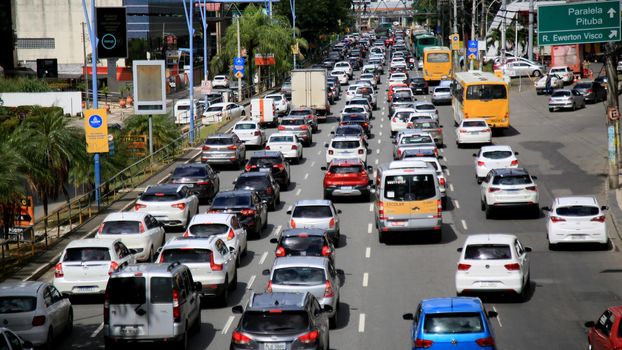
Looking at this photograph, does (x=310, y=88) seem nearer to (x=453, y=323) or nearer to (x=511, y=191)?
(x=511, y=191)

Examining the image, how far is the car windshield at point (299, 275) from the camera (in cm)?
2336

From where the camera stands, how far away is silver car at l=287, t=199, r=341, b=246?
109ft

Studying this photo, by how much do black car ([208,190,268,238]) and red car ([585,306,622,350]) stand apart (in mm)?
16561

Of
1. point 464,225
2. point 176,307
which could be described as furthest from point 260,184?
point 176,307

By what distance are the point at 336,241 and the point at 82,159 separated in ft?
48.1

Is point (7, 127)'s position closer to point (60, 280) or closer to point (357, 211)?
point (357, 211)

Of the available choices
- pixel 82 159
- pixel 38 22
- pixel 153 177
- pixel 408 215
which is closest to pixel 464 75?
pixel 153 177

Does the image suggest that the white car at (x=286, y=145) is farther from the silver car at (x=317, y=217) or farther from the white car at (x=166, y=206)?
the silver car at (x=317, y=217)

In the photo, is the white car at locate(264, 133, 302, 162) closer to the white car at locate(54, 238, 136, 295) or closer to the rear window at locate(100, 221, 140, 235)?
the rear window at locate(100, 221, 140, 235)

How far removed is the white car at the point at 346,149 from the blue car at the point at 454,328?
29.4 meters

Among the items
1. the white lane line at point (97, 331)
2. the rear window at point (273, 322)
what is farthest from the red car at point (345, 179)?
the rear window at point (273, 322)

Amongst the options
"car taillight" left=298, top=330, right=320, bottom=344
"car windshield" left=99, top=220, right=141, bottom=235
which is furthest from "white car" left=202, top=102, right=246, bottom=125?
"car taillight" left=298, top=330, right=320, bottom=344

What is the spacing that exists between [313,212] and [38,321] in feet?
43.1

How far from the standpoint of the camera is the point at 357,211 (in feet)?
133
